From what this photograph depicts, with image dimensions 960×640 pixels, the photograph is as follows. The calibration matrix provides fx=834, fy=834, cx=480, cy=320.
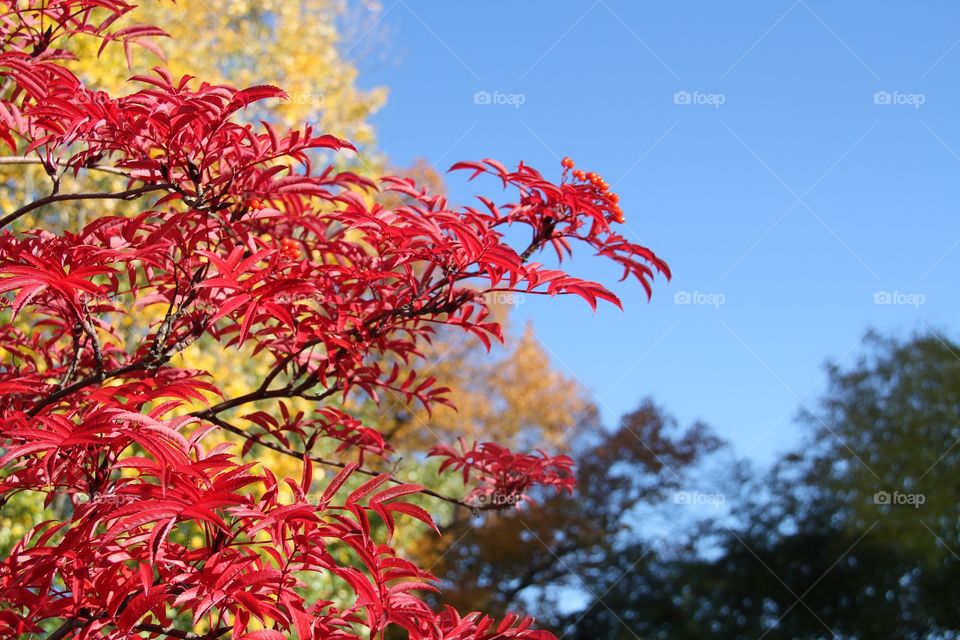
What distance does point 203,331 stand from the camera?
4.89ft

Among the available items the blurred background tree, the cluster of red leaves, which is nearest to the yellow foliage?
the cluster of red leaves

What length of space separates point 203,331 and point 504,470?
91 cm

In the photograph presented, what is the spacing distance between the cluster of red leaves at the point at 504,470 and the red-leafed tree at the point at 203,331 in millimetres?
93

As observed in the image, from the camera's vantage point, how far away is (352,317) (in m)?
1.59

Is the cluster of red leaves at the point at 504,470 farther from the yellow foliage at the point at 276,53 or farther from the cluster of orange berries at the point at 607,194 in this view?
the yellow foliage at the point at 276,53

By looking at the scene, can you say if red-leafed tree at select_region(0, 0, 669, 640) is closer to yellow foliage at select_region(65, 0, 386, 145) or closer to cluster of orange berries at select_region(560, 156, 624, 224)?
cluster of orange berries at select_region(560, 156, 624, 224)

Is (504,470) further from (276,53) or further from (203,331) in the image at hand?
(276,53)

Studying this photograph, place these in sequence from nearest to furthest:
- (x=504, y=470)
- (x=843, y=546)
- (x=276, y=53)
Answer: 1. (x=504, y=470)
2. (x=276, y=53)
3. (x=843, y=546)

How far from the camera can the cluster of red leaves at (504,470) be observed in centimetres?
207

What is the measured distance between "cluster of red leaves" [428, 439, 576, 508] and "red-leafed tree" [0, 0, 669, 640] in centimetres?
9

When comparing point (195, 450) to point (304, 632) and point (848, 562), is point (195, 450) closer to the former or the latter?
point (304, 632)

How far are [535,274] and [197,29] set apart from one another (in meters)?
5.64

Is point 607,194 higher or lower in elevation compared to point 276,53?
lower

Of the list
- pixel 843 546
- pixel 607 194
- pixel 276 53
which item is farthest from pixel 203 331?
pixel 843 546
